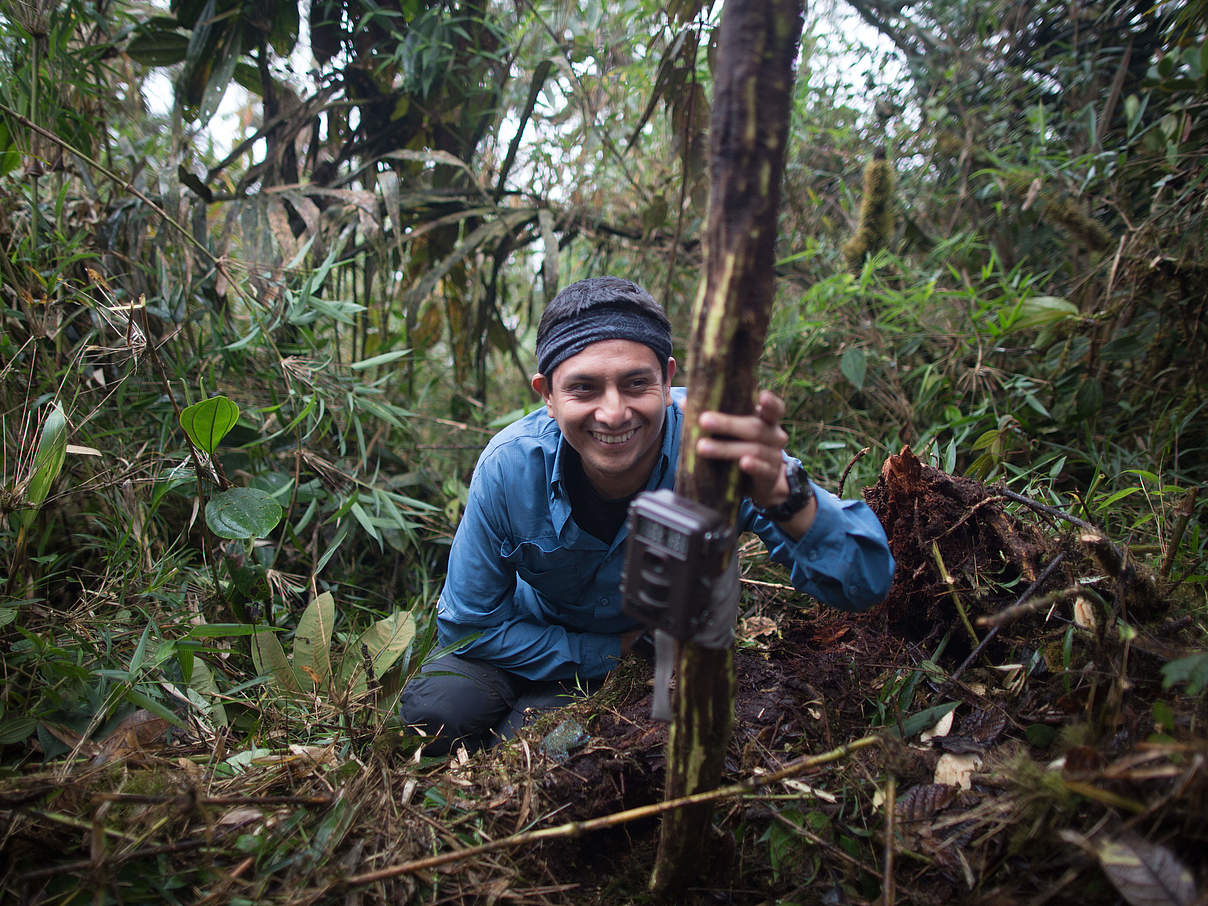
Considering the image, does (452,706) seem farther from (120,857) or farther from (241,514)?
(120,857)

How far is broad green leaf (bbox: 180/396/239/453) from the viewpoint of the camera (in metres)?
1.75

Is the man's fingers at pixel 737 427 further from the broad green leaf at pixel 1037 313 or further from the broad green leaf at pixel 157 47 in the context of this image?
the broad green leaf at pixel 157 47

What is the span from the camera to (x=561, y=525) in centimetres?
190

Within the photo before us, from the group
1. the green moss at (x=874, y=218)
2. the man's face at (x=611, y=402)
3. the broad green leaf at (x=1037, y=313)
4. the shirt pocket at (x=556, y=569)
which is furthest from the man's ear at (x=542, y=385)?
the green moss at (x=874, y=218)

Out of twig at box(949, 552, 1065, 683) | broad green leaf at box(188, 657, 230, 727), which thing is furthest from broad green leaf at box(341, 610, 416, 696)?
twig at box(949, 552, 1065, 683)

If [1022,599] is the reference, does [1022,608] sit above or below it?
above

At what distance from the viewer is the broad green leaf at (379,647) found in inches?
72.7

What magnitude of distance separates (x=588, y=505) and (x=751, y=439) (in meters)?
1.01

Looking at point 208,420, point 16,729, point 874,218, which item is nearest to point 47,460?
point 208,420

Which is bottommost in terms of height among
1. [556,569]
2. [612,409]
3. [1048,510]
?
[556,569]

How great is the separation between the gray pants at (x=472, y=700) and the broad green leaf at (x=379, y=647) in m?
0.10

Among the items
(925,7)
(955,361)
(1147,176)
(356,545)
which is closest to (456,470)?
(356,545)

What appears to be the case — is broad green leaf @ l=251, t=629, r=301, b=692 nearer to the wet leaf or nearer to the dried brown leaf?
the dried brown leaf

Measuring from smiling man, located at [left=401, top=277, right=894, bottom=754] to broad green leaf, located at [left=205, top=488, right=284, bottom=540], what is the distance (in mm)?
507
